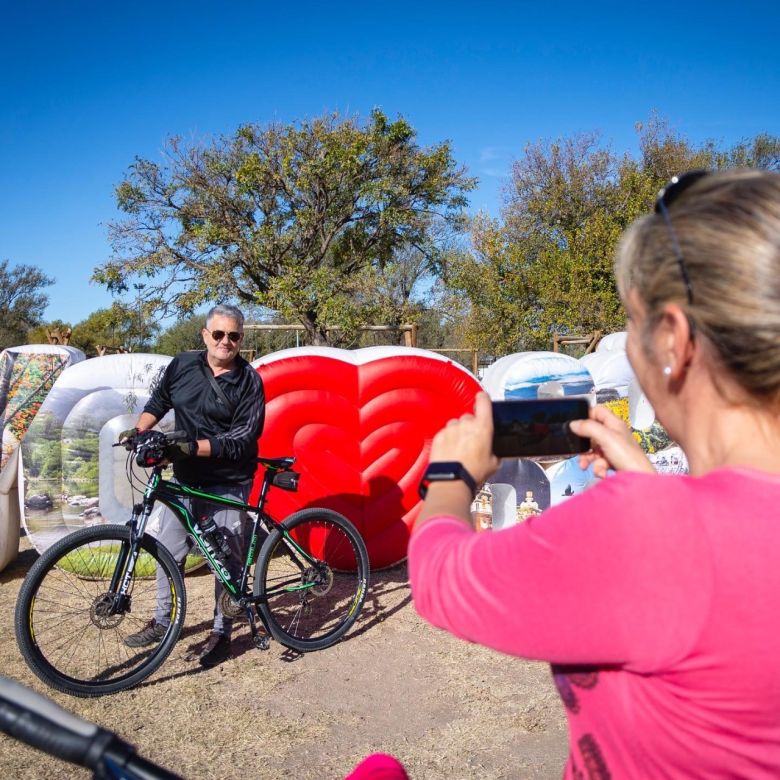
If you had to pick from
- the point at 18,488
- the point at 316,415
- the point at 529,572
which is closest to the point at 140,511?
the point at 316,415

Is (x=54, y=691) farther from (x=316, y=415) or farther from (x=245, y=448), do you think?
(x=316, y=415)

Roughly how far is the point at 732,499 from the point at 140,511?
3.25m

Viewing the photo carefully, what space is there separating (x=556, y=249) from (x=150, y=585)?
14.7m

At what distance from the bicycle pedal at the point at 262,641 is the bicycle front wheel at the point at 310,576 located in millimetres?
93

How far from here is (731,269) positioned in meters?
0.75

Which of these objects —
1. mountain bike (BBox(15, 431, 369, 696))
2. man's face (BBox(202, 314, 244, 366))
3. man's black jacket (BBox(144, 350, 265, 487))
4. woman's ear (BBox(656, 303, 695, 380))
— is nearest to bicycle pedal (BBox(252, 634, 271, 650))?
mountain bike (BBox(15, 431, 369, 696))

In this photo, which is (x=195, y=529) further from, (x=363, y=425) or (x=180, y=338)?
(x=180, y=338)

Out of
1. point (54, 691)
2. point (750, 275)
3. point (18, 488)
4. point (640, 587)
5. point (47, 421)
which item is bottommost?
point (54, 691)

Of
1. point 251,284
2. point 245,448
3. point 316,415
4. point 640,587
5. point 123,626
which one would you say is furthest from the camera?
point 251,284

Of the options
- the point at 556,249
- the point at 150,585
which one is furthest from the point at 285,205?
the point at 150,585

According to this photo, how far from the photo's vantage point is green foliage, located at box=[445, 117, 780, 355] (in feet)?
54.0

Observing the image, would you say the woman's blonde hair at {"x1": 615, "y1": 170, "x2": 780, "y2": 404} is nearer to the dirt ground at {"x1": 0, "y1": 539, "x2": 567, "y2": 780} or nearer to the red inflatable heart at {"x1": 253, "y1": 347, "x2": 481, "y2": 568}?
the dirt ground at {"x1": 0, "y1": 539, "x2": 567, "y2": 780}

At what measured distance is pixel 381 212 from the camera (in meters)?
20.5

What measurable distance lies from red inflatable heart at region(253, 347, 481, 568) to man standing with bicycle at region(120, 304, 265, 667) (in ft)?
3.26
